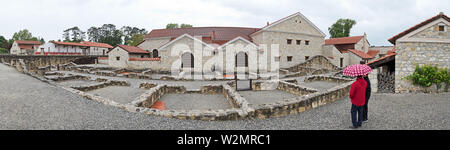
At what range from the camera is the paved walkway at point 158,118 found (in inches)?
210

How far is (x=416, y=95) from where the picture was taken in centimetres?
941

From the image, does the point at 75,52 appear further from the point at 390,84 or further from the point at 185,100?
the point at 390,84

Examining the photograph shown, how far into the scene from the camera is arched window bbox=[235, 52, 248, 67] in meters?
27.0

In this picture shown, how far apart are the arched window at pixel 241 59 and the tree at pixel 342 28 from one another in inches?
1508

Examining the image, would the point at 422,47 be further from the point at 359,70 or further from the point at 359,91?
the point at 359,91

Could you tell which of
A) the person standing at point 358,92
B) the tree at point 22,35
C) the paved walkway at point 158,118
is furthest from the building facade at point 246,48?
the tree at point 22,35

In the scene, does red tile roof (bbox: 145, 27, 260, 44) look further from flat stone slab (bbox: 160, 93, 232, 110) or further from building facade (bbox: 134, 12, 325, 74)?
flat stone slab (bbox: 160, 93, 232, 110)

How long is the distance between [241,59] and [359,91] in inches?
876

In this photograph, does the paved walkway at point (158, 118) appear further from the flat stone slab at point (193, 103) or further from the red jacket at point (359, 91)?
the flat stone slab at point (193, 103)

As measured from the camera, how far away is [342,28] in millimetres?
54156

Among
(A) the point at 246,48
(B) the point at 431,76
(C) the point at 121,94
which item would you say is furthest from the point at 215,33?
(B) the point at 431,76

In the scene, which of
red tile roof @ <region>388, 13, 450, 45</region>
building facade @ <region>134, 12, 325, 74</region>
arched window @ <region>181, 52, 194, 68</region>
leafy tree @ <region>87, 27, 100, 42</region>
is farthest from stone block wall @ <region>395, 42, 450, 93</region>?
leafy tree @ <region>87, 27, 100, 42</region>

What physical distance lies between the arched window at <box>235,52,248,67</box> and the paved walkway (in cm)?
1957
